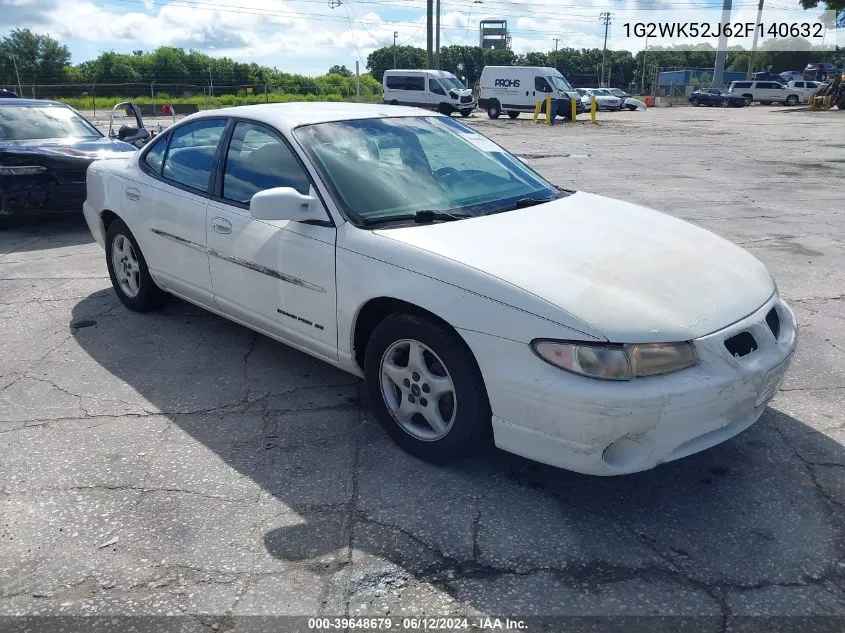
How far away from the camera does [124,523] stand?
117 inches

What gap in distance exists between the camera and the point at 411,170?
3934 millimetres

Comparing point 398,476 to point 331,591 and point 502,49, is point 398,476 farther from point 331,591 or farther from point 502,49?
point 502,49

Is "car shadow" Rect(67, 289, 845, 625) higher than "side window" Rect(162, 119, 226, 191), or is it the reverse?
"side window" Rect(162, 119, 226, 191)

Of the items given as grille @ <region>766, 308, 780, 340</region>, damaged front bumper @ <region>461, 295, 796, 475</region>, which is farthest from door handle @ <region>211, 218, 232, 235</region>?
grille @ <region>766, 308, 780, 340</region>

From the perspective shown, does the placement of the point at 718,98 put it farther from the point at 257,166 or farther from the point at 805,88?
the point at 257,166

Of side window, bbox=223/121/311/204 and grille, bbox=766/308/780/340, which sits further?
side window, bbox=223/121/311/204

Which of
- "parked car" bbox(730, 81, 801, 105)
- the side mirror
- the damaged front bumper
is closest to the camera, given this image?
the damaged front bumper

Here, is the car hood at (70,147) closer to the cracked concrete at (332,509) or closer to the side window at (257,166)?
the cracked concrete at (332,509)

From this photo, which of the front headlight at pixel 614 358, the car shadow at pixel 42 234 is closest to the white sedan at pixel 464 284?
the front headlight at pixel 614 358

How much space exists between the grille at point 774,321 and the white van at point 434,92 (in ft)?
110

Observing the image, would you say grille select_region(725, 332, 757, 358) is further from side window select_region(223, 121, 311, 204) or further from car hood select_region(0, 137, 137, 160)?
car hood select_region(0, 137, 137, 160)

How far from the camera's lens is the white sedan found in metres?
2.77

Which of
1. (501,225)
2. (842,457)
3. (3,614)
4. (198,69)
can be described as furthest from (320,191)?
(198,69)

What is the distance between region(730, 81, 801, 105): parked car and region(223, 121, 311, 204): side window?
179 ft
